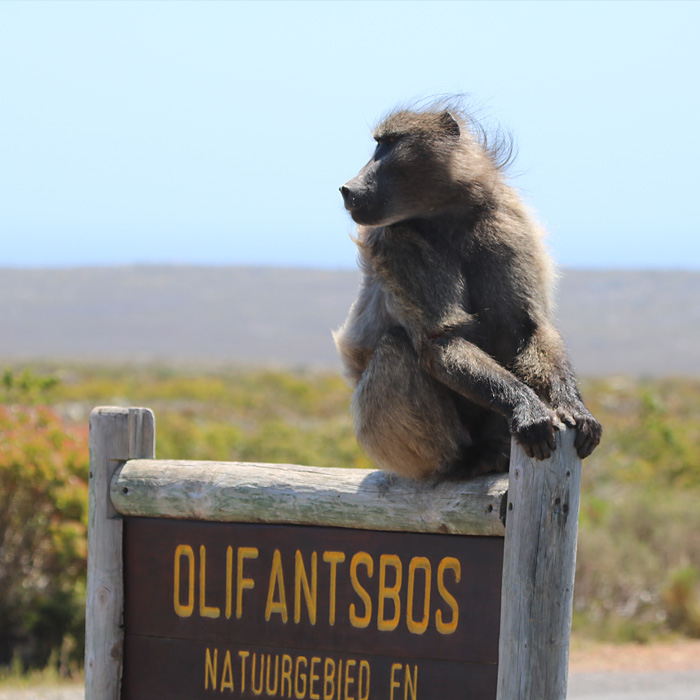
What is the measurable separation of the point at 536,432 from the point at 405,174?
1.06m

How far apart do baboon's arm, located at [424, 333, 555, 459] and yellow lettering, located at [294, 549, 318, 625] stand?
59 centimetres

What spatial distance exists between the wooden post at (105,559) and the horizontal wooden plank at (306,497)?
4cm

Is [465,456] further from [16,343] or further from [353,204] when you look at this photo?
[16,343]

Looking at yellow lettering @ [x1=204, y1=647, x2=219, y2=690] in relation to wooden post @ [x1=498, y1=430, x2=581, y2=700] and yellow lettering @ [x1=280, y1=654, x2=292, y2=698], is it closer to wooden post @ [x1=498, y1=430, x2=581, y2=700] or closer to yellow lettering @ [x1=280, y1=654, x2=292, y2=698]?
yellow lettering @ [x1=280, y1=654, x2=292, y2=698]

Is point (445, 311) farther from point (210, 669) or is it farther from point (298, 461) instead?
point (298, 461)

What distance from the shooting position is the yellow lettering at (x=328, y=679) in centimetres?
252

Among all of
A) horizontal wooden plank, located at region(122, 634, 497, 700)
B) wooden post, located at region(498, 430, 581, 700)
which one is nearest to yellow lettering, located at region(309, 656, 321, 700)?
horizontal wooden plank, located at region(122, 634, 497, 700)

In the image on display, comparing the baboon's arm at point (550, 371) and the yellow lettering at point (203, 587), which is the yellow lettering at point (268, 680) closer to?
the yellow lettering at point (203, 587)

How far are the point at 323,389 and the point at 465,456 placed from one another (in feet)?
83.4

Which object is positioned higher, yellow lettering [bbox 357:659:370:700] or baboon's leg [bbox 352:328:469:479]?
baboon's leg [bbox 352:328:469:479]

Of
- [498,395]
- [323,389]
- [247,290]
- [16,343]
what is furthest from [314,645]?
[247,290]

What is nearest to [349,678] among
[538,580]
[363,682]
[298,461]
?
[363,682]

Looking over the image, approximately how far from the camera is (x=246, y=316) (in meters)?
78.0

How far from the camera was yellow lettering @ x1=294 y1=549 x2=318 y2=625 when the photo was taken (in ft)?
8.37
